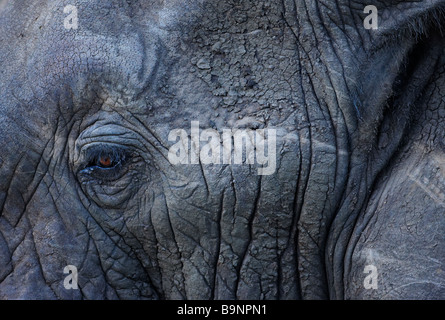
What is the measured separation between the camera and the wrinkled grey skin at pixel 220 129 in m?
3.04

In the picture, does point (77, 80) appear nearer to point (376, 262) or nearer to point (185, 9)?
point (185, 9)

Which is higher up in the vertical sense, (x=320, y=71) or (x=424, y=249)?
(x=320, y=71)

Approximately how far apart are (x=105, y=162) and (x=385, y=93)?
1.24 metres

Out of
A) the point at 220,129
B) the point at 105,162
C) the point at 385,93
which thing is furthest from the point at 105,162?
the point at 385,93

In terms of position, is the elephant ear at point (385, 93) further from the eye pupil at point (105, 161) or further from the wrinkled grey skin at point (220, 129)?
the eye pupil at point (105, 161)

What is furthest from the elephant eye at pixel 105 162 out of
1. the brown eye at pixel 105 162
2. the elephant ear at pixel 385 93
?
the elephant ear at pixel 385 93

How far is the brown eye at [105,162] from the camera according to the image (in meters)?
3.14

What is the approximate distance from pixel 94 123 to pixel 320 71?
3.27ft

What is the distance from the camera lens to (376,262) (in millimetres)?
3035

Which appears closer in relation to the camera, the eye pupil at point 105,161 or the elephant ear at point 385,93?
the elephant ear at point 385,93

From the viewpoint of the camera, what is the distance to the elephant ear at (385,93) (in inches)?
119
